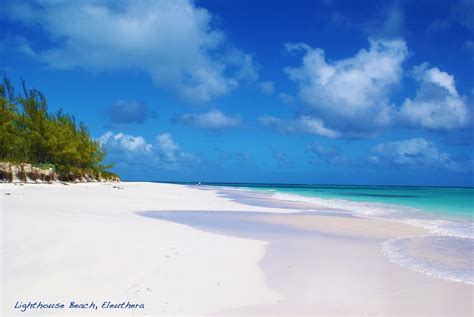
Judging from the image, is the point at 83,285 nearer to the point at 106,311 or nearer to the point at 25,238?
the point at 106,311

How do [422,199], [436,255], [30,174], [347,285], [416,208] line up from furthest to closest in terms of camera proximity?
[422,199] → [30,174] → [416,208] → [436,255] → [347,285]

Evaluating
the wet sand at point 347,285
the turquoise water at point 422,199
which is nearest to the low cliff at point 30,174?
the wet sand at point 347,285

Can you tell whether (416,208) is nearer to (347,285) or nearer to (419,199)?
(419,199)

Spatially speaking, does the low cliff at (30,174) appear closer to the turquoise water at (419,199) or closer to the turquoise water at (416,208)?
the turquoise water at (416,208)

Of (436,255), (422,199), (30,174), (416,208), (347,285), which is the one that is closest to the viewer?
(347,285)

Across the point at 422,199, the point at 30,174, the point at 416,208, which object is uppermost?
the point at 30,174

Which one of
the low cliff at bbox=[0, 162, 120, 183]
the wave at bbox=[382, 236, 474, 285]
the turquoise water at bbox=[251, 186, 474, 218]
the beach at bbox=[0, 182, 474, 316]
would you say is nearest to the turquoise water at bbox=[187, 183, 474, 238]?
the turquoise water at bbox=[251, 186, 474, 218]

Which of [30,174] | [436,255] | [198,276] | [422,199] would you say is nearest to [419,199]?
[422,199]

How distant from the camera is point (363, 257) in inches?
301

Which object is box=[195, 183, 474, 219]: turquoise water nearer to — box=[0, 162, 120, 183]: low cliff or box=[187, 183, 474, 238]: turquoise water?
box=[187, 183, 474, 238]: turquoise water

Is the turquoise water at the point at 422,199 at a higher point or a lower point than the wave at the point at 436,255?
higher

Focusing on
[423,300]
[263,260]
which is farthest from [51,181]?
[423,300]

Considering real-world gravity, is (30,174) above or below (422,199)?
above

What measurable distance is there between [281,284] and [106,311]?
99.9 inches
